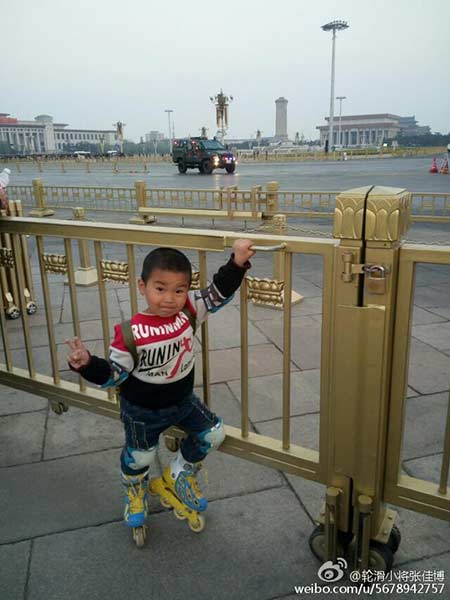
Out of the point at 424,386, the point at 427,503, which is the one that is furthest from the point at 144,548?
the point at 424,386

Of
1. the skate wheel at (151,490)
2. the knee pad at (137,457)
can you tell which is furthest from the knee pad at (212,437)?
the skate wheel at (151,490)

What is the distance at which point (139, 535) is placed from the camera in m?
2.17

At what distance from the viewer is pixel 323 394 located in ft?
6.48

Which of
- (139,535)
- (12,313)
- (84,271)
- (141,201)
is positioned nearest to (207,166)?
(141,201)

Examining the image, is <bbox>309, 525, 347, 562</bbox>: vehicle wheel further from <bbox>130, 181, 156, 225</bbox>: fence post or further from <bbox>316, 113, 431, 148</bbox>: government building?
<bbox>316, 113, 431, 148</bbox>: government building

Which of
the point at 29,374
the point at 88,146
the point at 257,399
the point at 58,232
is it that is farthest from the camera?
the point at 88,146

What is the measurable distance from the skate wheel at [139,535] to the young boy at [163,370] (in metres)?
0.03

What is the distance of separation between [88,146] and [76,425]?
14086cm

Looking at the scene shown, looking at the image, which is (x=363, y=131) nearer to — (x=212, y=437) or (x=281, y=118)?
(x=281, y=118)

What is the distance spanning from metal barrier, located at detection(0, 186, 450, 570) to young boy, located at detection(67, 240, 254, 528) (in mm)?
159

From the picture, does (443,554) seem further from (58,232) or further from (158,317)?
(58,232)

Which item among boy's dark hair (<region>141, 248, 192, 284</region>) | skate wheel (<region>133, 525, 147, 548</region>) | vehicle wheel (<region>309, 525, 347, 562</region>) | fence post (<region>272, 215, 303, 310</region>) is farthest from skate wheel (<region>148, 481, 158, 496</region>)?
fence post (<region>272, 215, 303, 310</region>)

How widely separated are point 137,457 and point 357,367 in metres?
1.01

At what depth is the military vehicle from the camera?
32.0 metres
